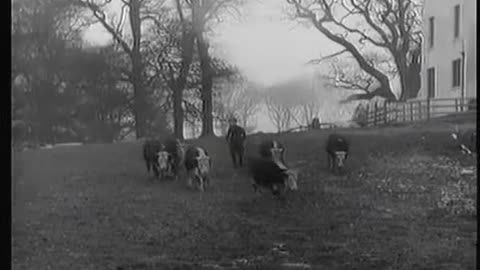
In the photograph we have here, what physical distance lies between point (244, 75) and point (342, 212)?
1.72 ft

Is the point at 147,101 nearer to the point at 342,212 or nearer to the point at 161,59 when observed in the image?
the point at 161,59

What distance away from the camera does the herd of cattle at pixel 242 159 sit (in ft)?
5.54

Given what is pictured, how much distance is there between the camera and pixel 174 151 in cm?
174

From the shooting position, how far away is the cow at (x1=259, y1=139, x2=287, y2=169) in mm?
1709

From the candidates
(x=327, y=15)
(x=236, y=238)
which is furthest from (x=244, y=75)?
(x=236, y=238)

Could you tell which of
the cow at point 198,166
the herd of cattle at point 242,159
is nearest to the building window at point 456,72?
the herd of cattle at point 242,159

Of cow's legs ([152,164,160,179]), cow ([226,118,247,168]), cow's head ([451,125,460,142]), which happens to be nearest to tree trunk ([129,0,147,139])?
cow's legs ([152,164,160,179])

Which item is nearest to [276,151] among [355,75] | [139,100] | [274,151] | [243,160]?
[274,151]

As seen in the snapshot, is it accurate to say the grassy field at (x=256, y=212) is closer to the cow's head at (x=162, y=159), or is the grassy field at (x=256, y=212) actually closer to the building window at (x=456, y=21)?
the cow's head at (x=162, y=159)

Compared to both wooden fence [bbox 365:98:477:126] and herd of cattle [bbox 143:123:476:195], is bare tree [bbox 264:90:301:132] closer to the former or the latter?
herd of cattle [bbox 143:123:476:195]

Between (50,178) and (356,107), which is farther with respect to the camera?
(50,178)

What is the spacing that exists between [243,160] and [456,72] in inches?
28.1

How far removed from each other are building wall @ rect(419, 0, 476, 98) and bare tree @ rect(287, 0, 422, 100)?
3 cm

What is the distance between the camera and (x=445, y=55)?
5.43ft
